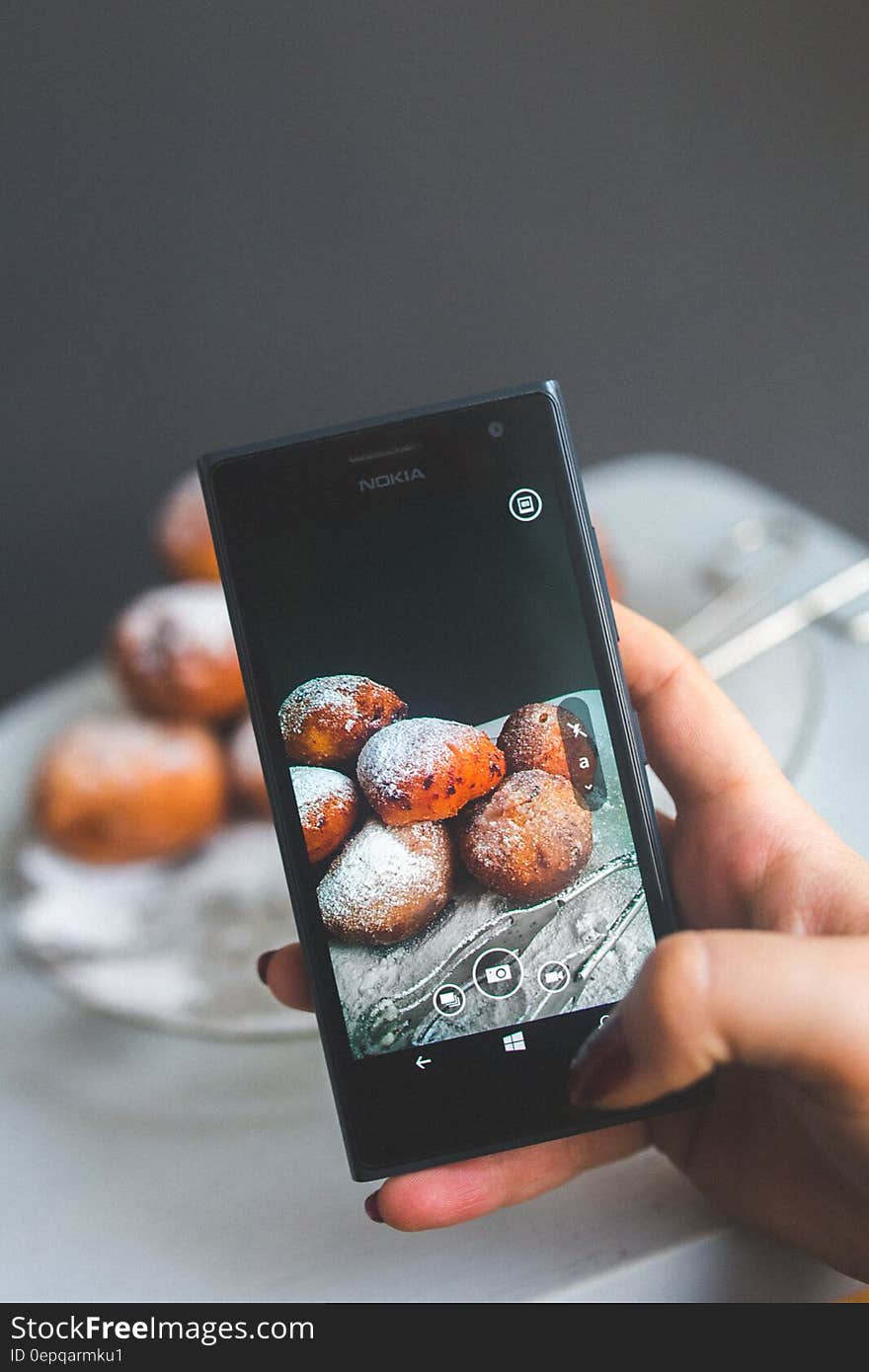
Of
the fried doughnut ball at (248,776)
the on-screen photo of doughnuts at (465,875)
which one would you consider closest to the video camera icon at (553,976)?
the on-screen photo of doughnuts at (465,875)

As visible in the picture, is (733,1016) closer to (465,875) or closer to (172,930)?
(465,875)

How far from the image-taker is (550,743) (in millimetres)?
429

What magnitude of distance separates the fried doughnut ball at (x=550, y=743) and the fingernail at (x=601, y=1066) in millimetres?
92

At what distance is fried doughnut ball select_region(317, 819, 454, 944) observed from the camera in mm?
423

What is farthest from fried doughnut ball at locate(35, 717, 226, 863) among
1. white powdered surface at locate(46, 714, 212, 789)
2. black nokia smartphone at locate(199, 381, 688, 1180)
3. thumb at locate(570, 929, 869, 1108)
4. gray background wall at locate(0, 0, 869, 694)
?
gray background wall at locate(0, 0, 869, 694)

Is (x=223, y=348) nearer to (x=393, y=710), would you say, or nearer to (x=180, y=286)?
(x=180, y=286)

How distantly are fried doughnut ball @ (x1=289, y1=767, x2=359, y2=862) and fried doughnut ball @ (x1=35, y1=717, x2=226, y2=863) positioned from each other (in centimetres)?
23

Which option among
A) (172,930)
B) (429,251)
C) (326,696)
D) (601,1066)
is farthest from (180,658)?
(429,251)

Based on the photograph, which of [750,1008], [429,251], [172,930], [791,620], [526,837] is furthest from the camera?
[429,251]

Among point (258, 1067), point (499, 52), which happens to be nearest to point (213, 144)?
point (499, 52)

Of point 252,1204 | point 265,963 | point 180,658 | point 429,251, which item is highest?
point 429,251

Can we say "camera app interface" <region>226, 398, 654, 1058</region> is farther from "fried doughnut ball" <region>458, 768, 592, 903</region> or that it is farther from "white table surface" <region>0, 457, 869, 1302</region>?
"white table surface" <region>0, 457, 869, 1302</region>

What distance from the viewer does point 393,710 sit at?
43cm

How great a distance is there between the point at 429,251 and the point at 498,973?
1.06 meters
